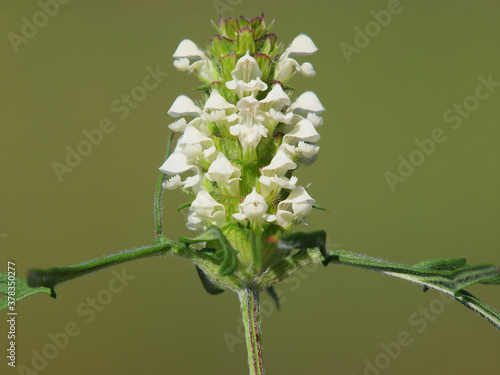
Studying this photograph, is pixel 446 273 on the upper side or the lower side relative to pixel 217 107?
lower

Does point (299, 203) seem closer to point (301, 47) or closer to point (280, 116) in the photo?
point (280, 116)

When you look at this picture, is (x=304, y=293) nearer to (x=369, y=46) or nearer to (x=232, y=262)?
(x=369, y=46)

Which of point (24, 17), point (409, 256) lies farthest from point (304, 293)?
point (24, 17)
